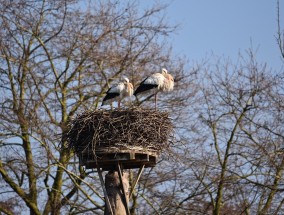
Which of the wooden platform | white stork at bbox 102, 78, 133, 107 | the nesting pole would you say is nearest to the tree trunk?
the nesting pole

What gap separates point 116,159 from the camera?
40.0 ft

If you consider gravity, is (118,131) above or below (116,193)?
above

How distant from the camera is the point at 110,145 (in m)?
12.3

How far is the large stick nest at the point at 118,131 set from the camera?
40.4 feet

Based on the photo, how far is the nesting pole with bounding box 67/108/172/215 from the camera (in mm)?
12266

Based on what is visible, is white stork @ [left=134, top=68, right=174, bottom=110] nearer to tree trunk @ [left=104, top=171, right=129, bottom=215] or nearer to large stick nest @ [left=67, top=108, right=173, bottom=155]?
large stick nest @ [left=67, top=108, right=173, bottom=155]

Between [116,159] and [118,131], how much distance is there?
51cm

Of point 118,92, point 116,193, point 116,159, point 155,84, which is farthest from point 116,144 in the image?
point 155,84

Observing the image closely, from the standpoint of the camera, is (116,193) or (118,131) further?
(116,193)

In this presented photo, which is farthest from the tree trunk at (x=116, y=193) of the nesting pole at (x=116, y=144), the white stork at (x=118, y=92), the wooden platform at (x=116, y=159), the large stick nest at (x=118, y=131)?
the white stork at (x=118, y=92)

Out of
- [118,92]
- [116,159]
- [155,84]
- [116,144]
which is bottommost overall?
[116,159]

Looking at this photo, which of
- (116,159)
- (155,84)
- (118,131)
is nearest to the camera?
(116,159)

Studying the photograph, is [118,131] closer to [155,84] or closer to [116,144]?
[116,144]

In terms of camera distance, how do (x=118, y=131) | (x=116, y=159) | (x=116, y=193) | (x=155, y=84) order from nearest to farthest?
(x=116, y=159) < (x=118, y=131) < (x=116, y=193) < (x=155, y=84)
